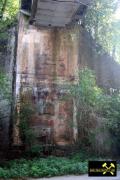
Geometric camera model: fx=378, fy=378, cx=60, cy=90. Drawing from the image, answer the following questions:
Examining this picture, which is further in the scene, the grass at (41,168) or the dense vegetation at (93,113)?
the dense vegetation at (93,113)

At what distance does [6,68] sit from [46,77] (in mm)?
1960

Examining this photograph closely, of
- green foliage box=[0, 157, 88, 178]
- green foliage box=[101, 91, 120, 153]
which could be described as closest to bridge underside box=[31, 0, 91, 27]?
green foliage box=[101, 91, 120, 153]

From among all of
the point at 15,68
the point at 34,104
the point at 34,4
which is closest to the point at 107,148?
the point at 34,104

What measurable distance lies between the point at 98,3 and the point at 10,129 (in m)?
7.61

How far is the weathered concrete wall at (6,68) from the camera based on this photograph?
626 inches

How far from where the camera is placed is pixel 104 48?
19.5 meters

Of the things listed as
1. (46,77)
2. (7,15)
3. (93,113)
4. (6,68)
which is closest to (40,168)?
(93,113)

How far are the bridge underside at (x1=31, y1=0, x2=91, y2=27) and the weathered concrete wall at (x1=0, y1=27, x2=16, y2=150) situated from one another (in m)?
1.51

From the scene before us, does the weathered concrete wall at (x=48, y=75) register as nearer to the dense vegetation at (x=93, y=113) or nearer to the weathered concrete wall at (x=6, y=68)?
the dense vegetation at (x=93, y=113)

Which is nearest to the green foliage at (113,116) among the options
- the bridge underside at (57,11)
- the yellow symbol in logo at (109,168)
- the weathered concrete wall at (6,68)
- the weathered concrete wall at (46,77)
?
the weathered concrete wall at (46,77)

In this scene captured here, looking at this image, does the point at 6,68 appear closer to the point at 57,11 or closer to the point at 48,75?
the point at 48,75

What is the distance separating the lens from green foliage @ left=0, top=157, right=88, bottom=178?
464 inches

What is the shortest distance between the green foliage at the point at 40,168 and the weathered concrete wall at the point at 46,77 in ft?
8.35

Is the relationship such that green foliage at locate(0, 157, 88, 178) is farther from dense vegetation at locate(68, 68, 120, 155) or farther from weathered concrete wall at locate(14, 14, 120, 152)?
weathered concrete wall at locate(14, 14, 120, 152)
